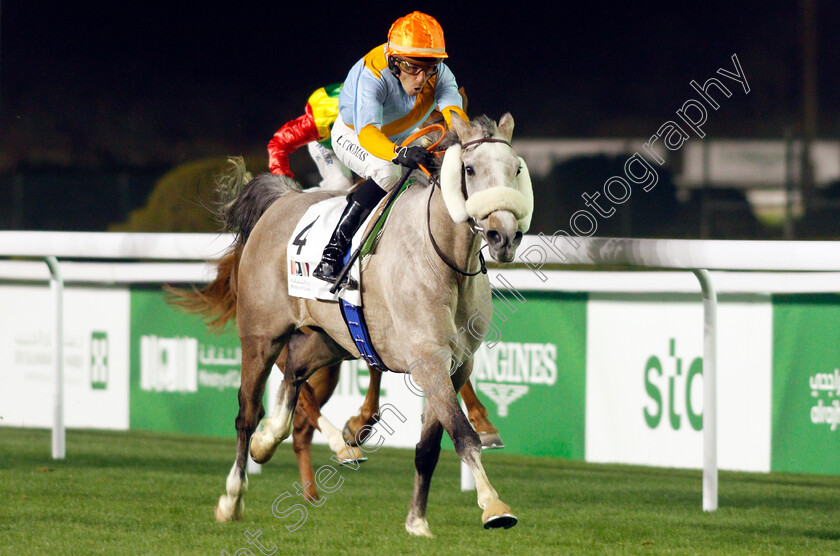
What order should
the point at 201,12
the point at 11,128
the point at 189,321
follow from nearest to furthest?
the point at 189,321
the point at 11,128
the point at 201,12

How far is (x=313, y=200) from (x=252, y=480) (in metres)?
1.50

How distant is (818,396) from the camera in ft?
18.4

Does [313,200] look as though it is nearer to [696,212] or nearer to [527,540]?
[527,540]

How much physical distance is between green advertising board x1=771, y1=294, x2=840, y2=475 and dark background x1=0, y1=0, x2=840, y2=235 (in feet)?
25.3

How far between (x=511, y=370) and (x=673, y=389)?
924 mm

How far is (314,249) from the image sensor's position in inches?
175

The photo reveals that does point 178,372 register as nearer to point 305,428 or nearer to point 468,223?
point 305,428

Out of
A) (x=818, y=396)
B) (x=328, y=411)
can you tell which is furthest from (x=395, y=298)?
(x=328, y=411)

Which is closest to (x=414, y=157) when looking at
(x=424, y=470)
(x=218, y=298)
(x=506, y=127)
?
(x=506, y=127)

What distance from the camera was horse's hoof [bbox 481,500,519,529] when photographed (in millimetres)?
3371

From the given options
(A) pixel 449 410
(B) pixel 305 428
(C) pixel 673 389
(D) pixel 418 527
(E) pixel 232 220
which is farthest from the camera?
(C) pixel 673 389

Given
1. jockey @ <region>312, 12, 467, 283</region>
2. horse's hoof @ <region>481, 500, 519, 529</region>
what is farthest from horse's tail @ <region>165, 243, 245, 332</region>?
horse's hoof @ <region>481, 500, 519, 529</region>

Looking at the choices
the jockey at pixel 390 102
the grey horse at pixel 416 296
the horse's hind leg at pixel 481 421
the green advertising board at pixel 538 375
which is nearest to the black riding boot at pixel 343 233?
the jockey at pixel 390 102

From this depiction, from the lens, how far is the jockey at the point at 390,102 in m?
4.23
